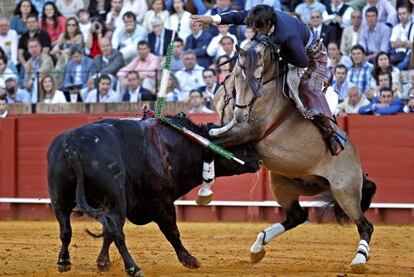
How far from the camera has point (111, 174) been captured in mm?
7875

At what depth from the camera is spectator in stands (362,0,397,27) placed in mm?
14055

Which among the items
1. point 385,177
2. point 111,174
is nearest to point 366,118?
point 385,177

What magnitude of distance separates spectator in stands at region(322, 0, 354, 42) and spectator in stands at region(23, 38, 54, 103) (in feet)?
14.3

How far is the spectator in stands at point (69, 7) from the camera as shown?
17.3 m

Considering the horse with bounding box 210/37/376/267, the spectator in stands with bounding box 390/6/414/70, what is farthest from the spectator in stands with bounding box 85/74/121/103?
the horse with bounding box 210/37/376/267

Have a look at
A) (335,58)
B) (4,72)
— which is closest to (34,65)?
(4,72)

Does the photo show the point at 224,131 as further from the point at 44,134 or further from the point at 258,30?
the point at 44,134

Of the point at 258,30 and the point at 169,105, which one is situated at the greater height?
the point at 258,30

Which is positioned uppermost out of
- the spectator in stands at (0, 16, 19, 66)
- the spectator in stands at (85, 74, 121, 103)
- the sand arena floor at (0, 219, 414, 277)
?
the spectator in stands at (0, 16, 19, 66)

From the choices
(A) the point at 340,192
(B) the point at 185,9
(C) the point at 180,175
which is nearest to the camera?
(C) the point at 180,175

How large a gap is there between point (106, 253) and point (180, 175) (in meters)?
0.85

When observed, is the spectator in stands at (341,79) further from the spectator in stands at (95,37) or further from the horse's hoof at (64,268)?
the horse's hoof at (64,268)

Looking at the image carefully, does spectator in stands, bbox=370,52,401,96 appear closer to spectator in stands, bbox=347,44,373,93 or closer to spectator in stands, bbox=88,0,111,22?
spectator in stands, bbox=347,44,373,93

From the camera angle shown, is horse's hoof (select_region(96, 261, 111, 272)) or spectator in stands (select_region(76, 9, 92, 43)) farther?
spectator in stands (select_region(76, 9, 92, 43))
